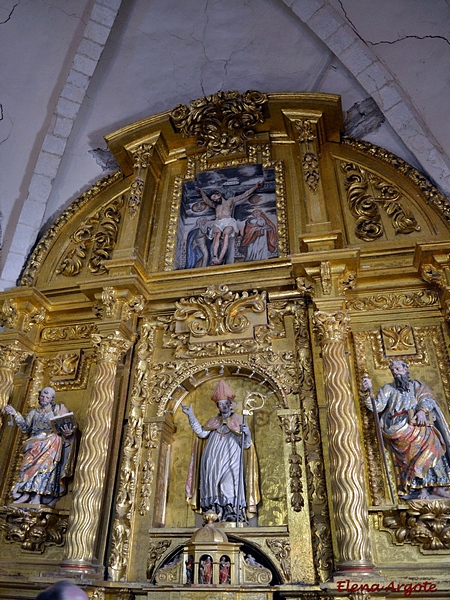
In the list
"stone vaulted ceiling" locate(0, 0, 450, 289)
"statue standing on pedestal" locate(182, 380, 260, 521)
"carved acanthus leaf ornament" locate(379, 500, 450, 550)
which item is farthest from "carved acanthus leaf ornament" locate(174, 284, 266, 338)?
"stone vaulted ceiling" locate(0, 0, 450, 289)

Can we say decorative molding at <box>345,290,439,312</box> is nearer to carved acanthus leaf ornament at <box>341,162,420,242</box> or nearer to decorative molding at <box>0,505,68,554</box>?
carved acanthus leaf ornament at <box>341,162,420,242</box>

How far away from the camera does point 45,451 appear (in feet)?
18.3

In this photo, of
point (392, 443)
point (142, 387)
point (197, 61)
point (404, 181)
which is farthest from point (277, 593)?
point (197, 61)

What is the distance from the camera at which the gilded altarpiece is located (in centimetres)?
468

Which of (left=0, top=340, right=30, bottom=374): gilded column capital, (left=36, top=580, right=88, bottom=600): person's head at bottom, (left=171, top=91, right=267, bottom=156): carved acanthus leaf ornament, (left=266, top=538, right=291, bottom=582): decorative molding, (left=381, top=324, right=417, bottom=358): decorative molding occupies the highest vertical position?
(left=171, top=91, right=267, bottom=156): carved acanthus leaf ornament

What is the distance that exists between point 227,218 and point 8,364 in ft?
11.1

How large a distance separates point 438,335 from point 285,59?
436cm

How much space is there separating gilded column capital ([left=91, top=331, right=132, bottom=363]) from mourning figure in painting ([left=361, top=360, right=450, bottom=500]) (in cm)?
271

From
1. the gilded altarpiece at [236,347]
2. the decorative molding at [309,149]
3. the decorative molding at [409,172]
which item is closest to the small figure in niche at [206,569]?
the gilded altarpiece at [236,347]

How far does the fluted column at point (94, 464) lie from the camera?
488 cm

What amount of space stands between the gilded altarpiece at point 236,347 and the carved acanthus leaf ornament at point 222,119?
0.03m

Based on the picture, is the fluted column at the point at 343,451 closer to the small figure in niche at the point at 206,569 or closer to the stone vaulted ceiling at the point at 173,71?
the small figure in niche at the point at 206,569

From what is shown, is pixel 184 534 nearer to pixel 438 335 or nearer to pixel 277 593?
pixel 277 593

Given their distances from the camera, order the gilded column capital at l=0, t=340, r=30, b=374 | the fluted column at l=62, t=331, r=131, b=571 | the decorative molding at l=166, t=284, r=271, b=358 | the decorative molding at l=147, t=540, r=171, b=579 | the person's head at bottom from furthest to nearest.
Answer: the gilded column capital at l=0, t=340, r=30, b=374, the decorative molding at l=166, t=284, r=271, b=358, the decorative molding at l=147, t=540, r=171, b=579, the fluted column at l=62, t=331, r=131, b=571, the person's head at bottom
